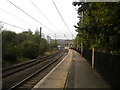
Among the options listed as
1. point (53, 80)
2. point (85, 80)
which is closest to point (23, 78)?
point (53, 80)

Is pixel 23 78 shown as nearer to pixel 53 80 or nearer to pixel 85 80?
pixel 53 80

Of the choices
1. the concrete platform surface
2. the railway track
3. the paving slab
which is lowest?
the railway track

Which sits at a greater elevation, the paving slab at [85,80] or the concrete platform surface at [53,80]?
the paving slab at [85,80]

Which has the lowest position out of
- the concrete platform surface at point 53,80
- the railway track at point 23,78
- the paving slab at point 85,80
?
the railway track at point 23,78

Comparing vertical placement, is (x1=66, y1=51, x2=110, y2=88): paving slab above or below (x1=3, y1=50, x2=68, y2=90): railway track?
above

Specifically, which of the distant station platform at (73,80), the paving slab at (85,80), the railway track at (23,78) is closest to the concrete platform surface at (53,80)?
the distant station platform at (73,80)

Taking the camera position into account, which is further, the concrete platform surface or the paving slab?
the concrete platform surface

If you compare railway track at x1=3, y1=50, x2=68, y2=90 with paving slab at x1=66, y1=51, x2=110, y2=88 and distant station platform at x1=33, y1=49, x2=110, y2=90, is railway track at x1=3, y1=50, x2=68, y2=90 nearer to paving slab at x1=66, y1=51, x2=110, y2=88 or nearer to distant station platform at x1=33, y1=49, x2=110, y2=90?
distant station platform at x1=33, y1=49, x2=110, y2=90

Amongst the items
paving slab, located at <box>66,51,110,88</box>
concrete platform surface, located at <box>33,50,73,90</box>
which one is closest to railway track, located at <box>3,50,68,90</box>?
concrete platform surface, located at <box>33,50,73,90</box>

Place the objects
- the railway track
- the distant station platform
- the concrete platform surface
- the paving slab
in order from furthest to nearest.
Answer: the railway track
the concrete platform surface
the distant station platform
the paving slab

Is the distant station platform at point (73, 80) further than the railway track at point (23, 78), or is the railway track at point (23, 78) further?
the railway track at point (23, 78)

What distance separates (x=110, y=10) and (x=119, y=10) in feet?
1.29

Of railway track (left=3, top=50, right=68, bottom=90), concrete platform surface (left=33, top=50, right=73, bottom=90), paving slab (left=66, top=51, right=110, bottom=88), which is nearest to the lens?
paving slab (left=66, top=51, right=110, bottom=88)

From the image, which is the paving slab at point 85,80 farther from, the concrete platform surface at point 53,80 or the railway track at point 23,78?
the railway track at point 23,78
